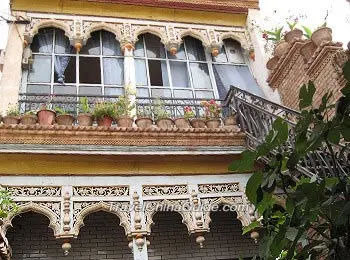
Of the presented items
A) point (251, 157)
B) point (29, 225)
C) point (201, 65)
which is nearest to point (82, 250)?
point (29, 225)

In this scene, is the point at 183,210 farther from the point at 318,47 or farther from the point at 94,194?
the point at 318,47

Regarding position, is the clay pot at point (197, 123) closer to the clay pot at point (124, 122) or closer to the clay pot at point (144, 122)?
the clay pot at point (144, 122)

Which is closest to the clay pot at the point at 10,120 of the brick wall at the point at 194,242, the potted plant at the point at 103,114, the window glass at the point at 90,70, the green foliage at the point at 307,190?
the potted plant at the point at 103,114

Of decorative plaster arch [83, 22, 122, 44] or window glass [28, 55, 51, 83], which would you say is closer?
window glass [28, 55, 51, 83]

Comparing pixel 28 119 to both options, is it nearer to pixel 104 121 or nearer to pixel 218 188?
pixel 104 121

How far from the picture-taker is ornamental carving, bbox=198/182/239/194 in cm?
638

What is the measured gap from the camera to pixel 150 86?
830 cm

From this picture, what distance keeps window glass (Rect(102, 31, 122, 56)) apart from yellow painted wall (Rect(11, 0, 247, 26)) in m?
0.41

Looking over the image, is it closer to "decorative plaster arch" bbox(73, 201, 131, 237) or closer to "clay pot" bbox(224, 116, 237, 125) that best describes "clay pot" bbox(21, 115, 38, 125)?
"decorative plaster arch" bbox(73, 201, 131, 237)

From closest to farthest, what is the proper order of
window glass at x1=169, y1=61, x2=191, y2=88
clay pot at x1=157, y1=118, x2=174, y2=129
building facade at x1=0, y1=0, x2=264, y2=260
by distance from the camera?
1. building facade at x1=0, y1=0, x2=264, y2=260
2. clay pot at x1=157, y1=118, x2=174, y2=129
3. window glass at x1=169, y1=61, x2=191, y2=88

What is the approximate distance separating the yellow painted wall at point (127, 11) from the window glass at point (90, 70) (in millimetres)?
1041

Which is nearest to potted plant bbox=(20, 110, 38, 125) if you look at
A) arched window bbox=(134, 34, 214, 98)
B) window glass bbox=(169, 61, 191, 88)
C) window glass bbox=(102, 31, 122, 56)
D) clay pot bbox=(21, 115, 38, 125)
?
clay pot bbox=(21, 115, 38, 125)

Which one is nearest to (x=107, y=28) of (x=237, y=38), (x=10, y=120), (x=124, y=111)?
(x=124, y=111)

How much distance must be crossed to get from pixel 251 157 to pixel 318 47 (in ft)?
→ 17.2
